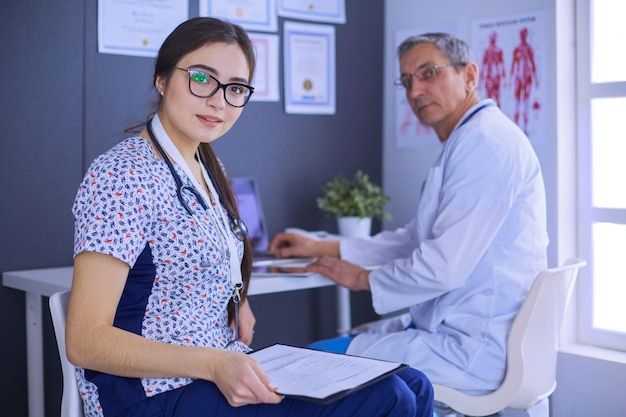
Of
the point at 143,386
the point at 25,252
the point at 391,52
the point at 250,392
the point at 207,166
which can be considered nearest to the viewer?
the point at 250,392

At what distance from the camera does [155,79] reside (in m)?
1.68

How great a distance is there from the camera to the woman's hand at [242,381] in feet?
4.29

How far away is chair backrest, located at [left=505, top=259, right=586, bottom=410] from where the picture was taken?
1.90 m

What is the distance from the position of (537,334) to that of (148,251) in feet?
3.38

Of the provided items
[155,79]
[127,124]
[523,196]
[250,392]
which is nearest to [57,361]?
[127,124]

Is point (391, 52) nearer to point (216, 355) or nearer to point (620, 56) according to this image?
point (620, 56)

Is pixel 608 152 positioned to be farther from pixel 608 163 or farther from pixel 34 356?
pixel 34 356

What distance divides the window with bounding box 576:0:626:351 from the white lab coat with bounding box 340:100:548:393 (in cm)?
65

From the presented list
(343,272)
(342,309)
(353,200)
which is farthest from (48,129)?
(342,309)

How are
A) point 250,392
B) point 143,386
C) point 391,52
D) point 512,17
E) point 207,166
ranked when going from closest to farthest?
point 250,392
point 143,386
point 207,166
point 512,17
point 391,52

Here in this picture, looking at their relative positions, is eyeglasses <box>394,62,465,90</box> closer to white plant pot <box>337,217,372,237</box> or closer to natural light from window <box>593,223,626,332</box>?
white plant pot <box>337,217,372,237</box>

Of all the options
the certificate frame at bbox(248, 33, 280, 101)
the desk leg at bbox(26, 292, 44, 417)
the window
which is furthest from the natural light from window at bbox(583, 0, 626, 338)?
the desk leg at bbox(26, 292, 44, 417)

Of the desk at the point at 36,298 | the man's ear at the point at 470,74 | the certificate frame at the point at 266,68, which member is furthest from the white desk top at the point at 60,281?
the certificate frame at the point at 266,68

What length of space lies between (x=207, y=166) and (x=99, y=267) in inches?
20.7
